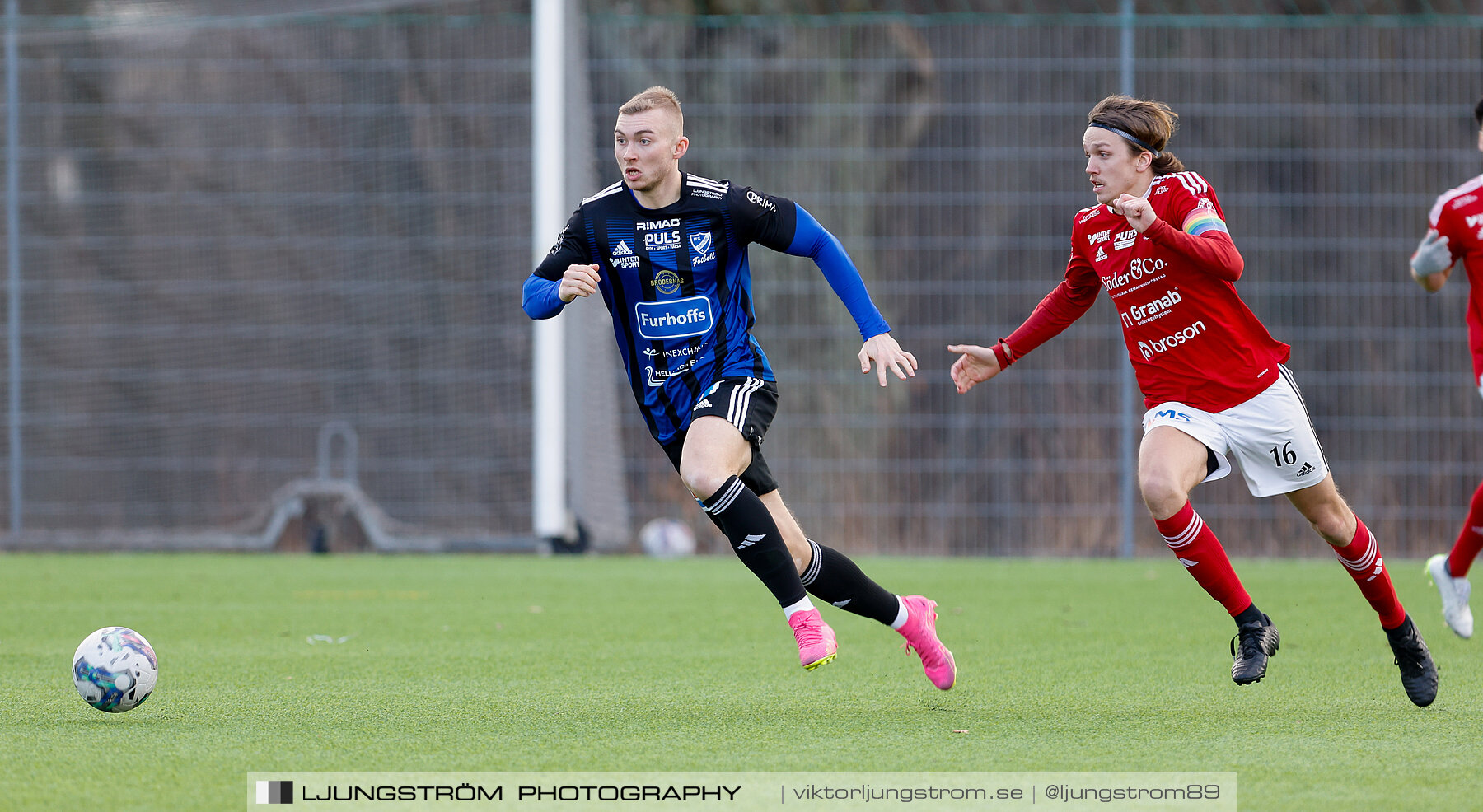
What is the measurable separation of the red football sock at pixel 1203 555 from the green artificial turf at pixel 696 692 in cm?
30

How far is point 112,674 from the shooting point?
13.5 ft

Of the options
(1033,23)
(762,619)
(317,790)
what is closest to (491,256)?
(1033,23)

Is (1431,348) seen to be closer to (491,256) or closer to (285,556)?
(491,256)

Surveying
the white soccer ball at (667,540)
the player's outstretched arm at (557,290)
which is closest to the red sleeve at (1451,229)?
the player's outstretched arm at (557,290)

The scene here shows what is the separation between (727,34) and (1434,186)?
4950 millimetres

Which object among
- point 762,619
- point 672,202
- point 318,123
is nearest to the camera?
point 672,202

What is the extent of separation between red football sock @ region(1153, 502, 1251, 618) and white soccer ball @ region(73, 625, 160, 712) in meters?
2.89

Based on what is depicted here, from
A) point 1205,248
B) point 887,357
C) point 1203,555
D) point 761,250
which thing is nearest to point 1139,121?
point 1205,248

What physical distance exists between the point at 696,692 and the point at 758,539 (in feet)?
2.01

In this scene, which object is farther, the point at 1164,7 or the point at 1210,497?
the point at 1164,7

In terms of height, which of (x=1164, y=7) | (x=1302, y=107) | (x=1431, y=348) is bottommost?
(x=1431, y=348)

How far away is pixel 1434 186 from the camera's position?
418 inches

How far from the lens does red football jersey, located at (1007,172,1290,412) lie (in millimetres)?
4680

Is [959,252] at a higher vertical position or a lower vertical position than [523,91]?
lower
